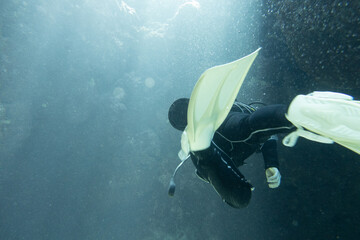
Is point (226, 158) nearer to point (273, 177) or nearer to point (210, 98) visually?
point (210, 98)

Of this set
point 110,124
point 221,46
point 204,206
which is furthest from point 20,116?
point 221,46

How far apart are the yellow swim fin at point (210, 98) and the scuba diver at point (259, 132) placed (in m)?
0.12

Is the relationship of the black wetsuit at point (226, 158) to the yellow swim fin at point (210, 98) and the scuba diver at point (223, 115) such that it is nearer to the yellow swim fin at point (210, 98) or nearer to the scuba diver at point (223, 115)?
the scuba diver at point (223, 115)

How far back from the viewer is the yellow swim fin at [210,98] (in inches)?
58.3

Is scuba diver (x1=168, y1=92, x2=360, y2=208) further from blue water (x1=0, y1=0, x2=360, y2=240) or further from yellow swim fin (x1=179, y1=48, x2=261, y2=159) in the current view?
blue water (x1=0, y1=0, x2=360, y2=240)

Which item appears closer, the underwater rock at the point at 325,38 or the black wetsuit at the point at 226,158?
the black wetsuit at the point at 226,158

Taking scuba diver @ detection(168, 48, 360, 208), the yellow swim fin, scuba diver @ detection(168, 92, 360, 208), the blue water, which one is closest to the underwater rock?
the blue water

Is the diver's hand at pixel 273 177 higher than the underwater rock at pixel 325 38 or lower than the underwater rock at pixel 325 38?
lower

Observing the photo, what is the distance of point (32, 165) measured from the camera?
6.28 m

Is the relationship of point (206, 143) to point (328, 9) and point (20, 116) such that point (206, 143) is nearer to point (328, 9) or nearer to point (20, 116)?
point (328, 9)

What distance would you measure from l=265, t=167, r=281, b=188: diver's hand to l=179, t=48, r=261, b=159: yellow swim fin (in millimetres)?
1071

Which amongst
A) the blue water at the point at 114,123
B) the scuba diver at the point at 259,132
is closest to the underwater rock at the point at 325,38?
the blue water at the point at 114,123

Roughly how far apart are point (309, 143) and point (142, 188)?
4.50m

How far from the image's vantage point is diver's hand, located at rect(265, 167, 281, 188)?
84.7 inches
